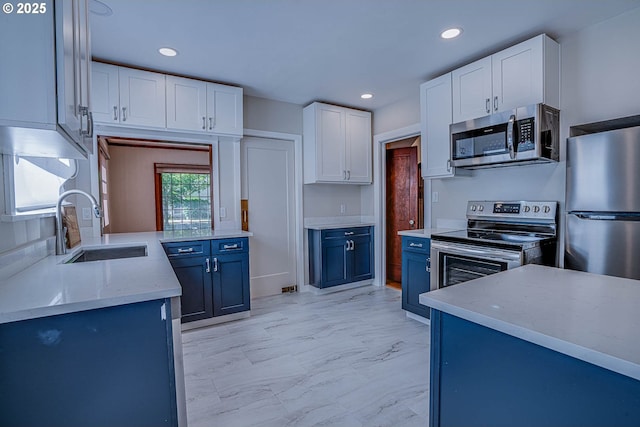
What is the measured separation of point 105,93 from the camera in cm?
286

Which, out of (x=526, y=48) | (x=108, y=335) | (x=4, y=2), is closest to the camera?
(x=4, y=2)

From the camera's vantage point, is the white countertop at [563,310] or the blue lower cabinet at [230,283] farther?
the blue lower cabinet at [230,283]

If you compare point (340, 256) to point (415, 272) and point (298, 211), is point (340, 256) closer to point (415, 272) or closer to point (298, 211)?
point (298, 211)

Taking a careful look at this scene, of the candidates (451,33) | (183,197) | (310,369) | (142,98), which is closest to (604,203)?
(451,33)

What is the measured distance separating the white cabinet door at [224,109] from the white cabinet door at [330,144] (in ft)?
3.37

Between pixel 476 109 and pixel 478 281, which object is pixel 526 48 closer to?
pixel 476 109

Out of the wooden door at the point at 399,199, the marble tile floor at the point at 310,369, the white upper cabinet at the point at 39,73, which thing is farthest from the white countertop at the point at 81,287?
the wooden door at the point at 399,199

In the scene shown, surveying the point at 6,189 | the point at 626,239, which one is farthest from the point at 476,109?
the point at 6,189

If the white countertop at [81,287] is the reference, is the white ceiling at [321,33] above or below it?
above

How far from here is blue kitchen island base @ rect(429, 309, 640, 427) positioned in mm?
751

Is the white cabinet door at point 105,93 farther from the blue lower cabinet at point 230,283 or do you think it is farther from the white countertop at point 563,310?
the white countertop at point 563,310

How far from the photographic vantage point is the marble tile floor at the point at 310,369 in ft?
6.01

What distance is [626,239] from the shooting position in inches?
83.1

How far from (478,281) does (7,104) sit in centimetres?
176
